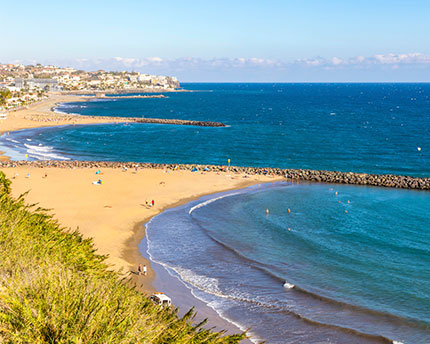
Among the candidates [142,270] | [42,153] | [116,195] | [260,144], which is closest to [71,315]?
[142,270]

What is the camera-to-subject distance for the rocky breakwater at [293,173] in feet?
188

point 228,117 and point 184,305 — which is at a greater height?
point 228,117

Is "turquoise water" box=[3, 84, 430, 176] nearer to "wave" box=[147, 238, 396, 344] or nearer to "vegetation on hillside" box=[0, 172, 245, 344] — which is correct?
"wave" box=[147, 238, 396, 344]

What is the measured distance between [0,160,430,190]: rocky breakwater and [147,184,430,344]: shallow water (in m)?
6.23

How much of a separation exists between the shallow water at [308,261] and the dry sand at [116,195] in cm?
246

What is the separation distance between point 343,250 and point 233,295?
12.1 metres

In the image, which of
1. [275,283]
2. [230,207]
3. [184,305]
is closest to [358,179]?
[230,207]

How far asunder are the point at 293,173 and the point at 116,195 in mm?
26131

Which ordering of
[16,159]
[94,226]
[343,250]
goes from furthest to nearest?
[16,159]
[94,226]
[343,250]

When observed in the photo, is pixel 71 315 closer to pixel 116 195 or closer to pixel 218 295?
pixel 218 295

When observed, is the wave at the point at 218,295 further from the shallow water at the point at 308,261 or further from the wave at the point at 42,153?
the wave at the point at 42,153

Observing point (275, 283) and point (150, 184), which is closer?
point (275, 283)

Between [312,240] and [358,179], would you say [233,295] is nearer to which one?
[312,240]

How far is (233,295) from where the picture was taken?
27.2 metres
